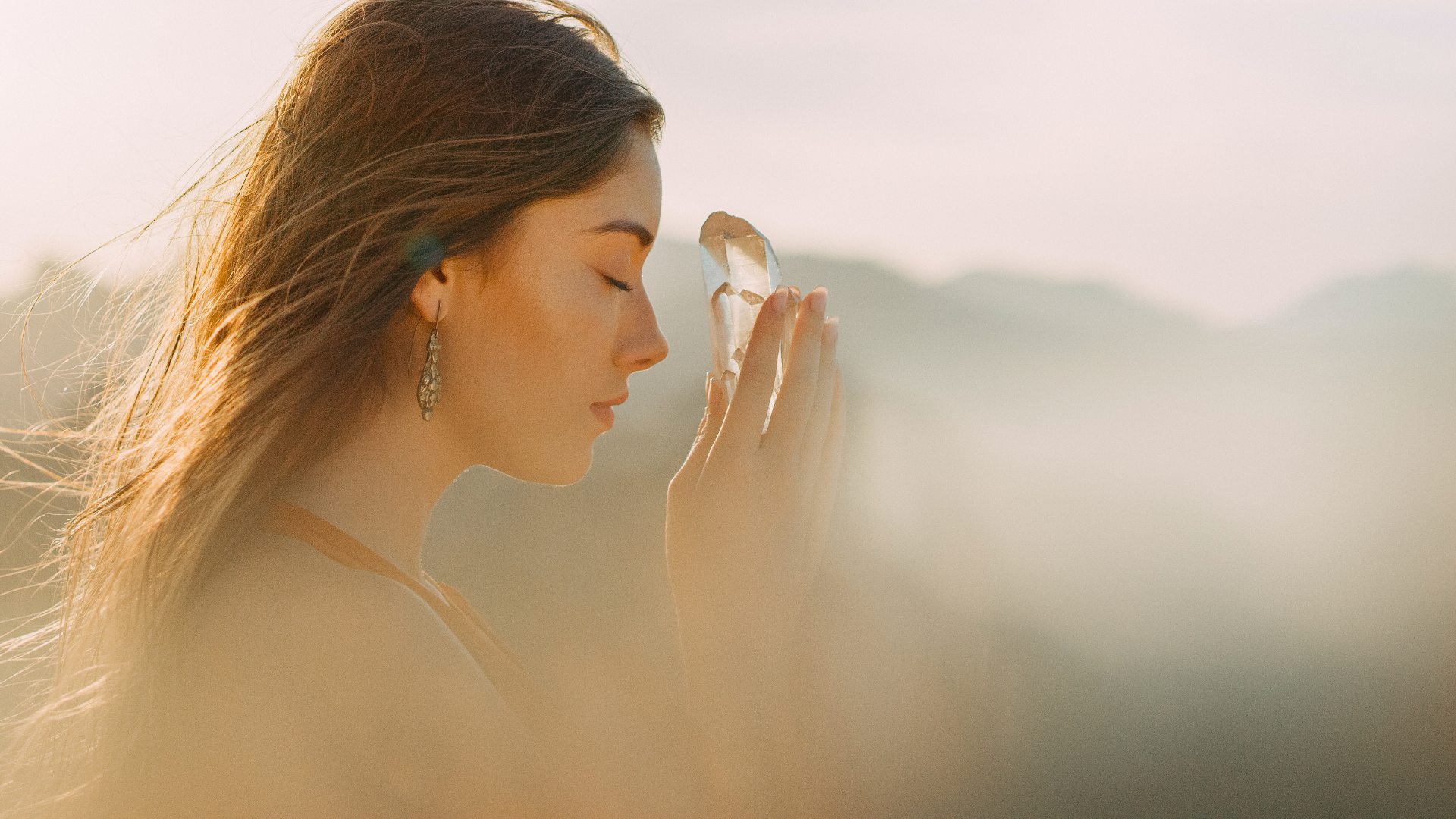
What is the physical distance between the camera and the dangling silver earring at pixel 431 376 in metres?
1.52

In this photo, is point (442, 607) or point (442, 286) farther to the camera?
point (442, 607)

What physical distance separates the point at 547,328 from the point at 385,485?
366 millimetres

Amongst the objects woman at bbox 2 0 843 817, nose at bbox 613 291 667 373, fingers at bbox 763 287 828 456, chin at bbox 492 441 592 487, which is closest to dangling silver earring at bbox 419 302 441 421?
woman at bbox 2 0 843 817

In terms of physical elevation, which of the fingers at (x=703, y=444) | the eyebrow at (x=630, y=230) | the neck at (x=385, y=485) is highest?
the eyebrow at (x=630, y=230)

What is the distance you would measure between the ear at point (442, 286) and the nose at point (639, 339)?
268 mm

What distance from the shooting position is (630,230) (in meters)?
1.58

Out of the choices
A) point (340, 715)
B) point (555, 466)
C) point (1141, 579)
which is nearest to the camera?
point (340, 715)

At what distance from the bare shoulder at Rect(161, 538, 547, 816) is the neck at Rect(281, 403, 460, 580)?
7.9 inches

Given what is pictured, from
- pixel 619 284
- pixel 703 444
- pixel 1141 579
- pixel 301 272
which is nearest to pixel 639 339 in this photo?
pixel 619 284

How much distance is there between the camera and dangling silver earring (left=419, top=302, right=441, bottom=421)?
5.00ft

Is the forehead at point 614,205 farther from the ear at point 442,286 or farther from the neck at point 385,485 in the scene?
the neck at point 385,485

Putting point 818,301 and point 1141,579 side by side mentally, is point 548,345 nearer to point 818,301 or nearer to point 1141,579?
point 818,301

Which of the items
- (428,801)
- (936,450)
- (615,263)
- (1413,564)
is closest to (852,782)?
(428,801)

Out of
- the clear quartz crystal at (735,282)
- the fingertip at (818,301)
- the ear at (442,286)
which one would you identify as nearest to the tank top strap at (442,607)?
the ear at (442,286)
